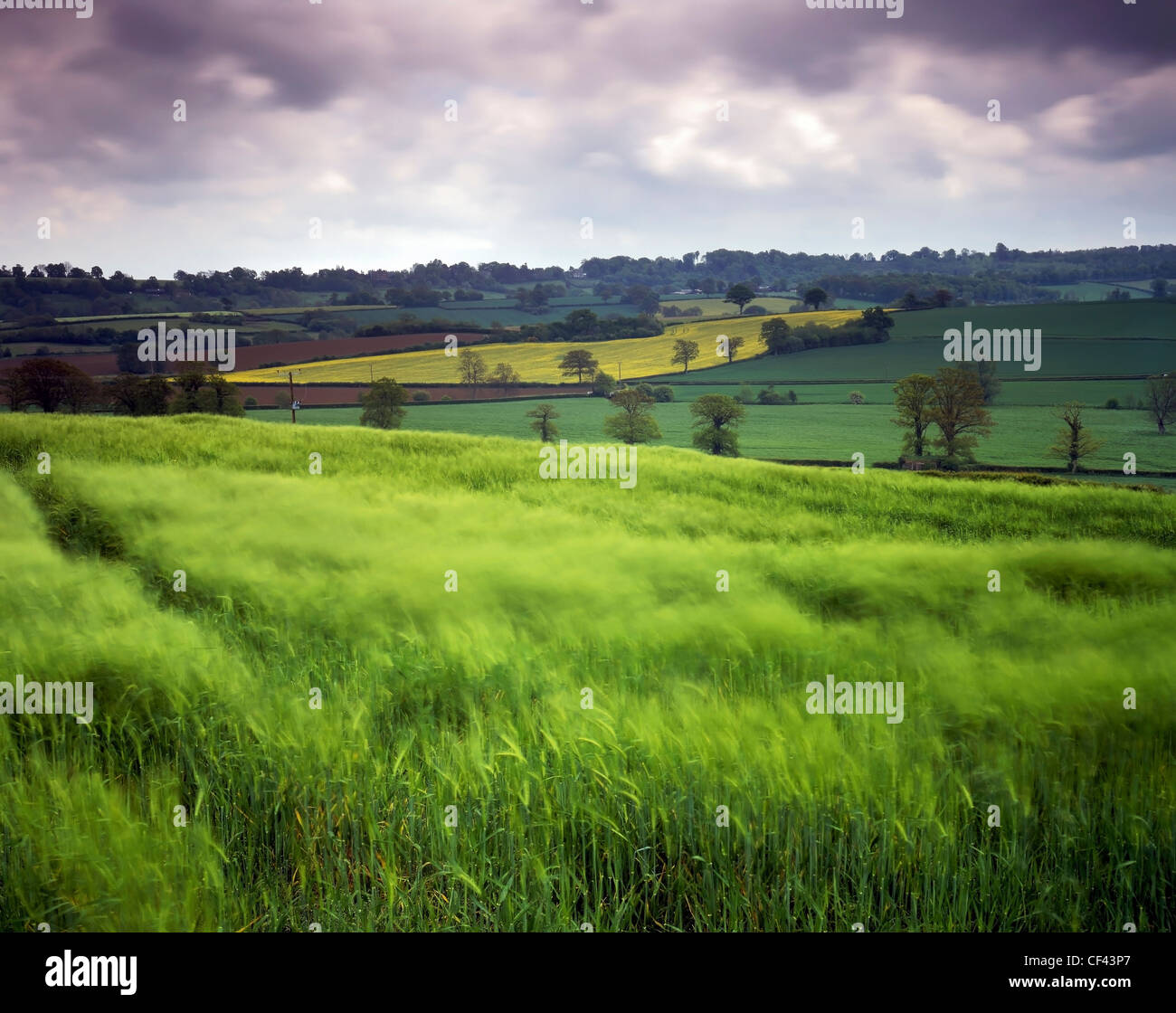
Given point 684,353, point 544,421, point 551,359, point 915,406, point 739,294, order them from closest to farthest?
1. point 544,421
2. point 915,406
3. point 551,359
4. point 684,353
5. point 739,294

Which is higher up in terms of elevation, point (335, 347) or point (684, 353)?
point (684, 353)

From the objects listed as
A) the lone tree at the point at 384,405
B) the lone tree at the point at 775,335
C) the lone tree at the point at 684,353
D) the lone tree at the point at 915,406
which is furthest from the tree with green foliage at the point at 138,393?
the lone tree at the point at 775,335

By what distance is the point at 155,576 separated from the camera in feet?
28.5

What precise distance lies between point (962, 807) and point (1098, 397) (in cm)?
8105

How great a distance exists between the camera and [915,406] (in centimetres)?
5472

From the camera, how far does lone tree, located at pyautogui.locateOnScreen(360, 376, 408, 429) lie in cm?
5092

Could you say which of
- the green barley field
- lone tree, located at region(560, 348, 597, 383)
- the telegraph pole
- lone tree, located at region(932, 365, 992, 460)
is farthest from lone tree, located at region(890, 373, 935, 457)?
the green barley field

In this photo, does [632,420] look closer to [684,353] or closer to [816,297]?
[684,353]

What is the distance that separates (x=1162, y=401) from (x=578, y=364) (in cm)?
4823

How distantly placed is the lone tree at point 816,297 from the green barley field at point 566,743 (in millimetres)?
94448

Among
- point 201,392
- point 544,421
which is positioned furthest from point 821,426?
point 201,392

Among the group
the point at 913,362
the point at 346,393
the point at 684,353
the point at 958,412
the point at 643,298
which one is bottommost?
the point at 958,412

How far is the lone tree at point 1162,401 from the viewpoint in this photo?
57812 millimetres
